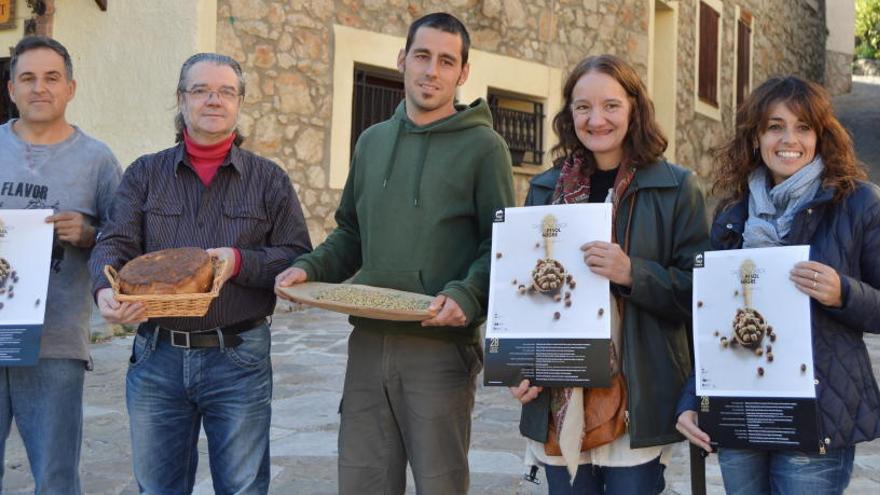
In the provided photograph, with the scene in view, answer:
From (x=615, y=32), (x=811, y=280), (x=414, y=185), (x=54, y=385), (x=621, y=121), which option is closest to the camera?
(x=811, y=280)

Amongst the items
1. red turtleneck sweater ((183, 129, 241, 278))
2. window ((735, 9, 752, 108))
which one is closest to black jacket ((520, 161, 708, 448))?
red turtleneck sweater ((183, 129, 241, 278))

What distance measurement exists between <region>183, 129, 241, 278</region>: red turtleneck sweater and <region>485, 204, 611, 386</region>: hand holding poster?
988 millimetres

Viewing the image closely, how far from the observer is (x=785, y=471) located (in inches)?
83.7

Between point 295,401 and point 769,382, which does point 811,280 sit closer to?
point 769,382

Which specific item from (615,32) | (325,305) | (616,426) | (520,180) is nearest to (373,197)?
(325,305)

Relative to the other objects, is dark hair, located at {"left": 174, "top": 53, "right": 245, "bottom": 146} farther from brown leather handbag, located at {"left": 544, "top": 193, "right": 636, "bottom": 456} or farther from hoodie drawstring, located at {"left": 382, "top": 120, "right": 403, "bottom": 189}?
brown leather handbag, located at {"left": 544, "top": 193, "right": 636, "bottom": 456}

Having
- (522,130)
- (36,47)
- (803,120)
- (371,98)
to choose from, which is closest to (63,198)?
(36,47)

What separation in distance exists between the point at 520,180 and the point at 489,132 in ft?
23.0

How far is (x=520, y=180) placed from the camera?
9602mm

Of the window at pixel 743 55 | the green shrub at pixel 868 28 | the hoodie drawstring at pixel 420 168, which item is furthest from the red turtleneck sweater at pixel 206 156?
the green shrub at pixel 868 28

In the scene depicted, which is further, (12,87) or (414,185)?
(12,87)

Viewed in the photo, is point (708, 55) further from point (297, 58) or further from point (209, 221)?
point (209, 221)

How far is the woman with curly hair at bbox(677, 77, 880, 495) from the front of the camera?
207 centimetres

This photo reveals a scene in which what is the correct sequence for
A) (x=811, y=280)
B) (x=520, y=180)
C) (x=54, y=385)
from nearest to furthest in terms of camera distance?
(x=811, y=280) < (x=54, y=385) < (x=520, y=180)
